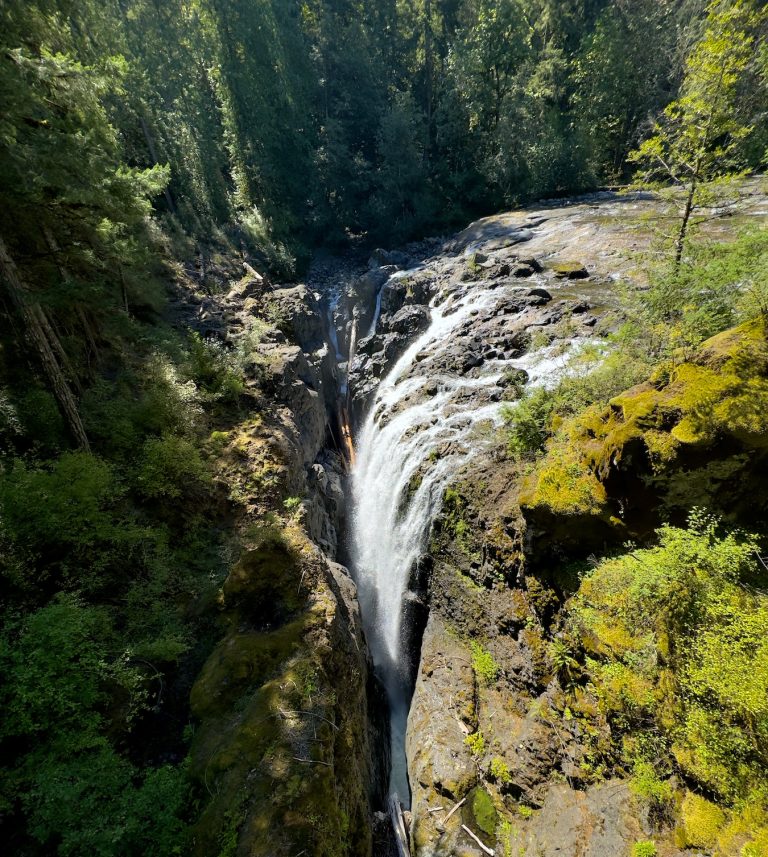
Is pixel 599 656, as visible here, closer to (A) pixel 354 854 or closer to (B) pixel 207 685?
(A) pixel 354 854

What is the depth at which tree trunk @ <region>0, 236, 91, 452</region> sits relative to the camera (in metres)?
6.88

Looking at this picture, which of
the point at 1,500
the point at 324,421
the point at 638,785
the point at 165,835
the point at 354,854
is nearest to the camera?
the point at 165,835

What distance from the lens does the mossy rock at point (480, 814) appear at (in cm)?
642

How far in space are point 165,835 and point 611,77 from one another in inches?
1692

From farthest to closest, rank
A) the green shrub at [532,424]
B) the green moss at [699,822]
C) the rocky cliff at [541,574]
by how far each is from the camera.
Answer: the green shrub at [532,424] → the rocky cliff at [541,574] → the green moss at [699,822]

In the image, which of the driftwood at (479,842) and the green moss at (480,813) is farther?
the green moss at (480,813)

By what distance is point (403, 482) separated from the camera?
38.4 ft

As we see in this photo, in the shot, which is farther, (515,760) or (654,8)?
(654,8)

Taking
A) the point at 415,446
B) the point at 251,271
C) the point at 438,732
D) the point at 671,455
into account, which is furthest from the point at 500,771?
the point at 251,271

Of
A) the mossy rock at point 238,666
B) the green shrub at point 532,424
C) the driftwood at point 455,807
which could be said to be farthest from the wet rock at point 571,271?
the driftwood at point 455,807

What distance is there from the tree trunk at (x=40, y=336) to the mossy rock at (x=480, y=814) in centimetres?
930

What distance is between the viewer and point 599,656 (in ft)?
19.7

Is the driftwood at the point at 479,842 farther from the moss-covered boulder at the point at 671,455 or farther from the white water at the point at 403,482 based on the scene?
the moss-covered boulder at the point at 671,455

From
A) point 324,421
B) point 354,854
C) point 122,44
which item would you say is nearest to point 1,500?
point 354,854
